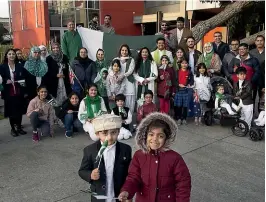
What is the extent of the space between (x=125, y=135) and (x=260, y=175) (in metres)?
2.34

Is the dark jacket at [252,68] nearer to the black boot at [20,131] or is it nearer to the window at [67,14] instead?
the black boot at [20,131]

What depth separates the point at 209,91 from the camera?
5.98m

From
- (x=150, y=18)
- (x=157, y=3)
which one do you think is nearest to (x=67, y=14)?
(x=150, y=18)

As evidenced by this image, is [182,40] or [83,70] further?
[182,40]

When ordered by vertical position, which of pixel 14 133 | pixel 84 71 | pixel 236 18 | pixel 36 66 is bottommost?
pixel 14 133

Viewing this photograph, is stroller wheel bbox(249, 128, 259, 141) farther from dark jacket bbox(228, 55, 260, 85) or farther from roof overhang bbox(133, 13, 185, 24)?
roof overhang bbox(133, 13, 185, 24)

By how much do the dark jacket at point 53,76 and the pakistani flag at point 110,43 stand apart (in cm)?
109

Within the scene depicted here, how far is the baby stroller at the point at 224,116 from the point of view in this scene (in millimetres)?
5430

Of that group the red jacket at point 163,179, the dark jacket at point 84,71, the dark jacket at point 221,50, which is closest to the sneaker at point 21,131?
the dark jacket at point 84,71

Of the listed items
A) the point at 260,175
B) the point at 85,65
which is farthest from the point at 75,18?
the point at 260,175

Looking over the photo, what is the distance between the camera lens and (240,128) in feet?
17.9

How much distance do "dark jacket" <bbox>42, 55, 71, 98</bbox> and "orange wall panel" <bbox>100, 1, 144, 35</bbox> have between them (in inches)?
663

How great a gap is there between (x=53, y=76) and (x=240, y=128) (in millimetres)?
3694

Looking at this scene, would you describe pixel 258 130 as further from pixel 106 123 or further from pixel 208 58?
pixel 106 123
